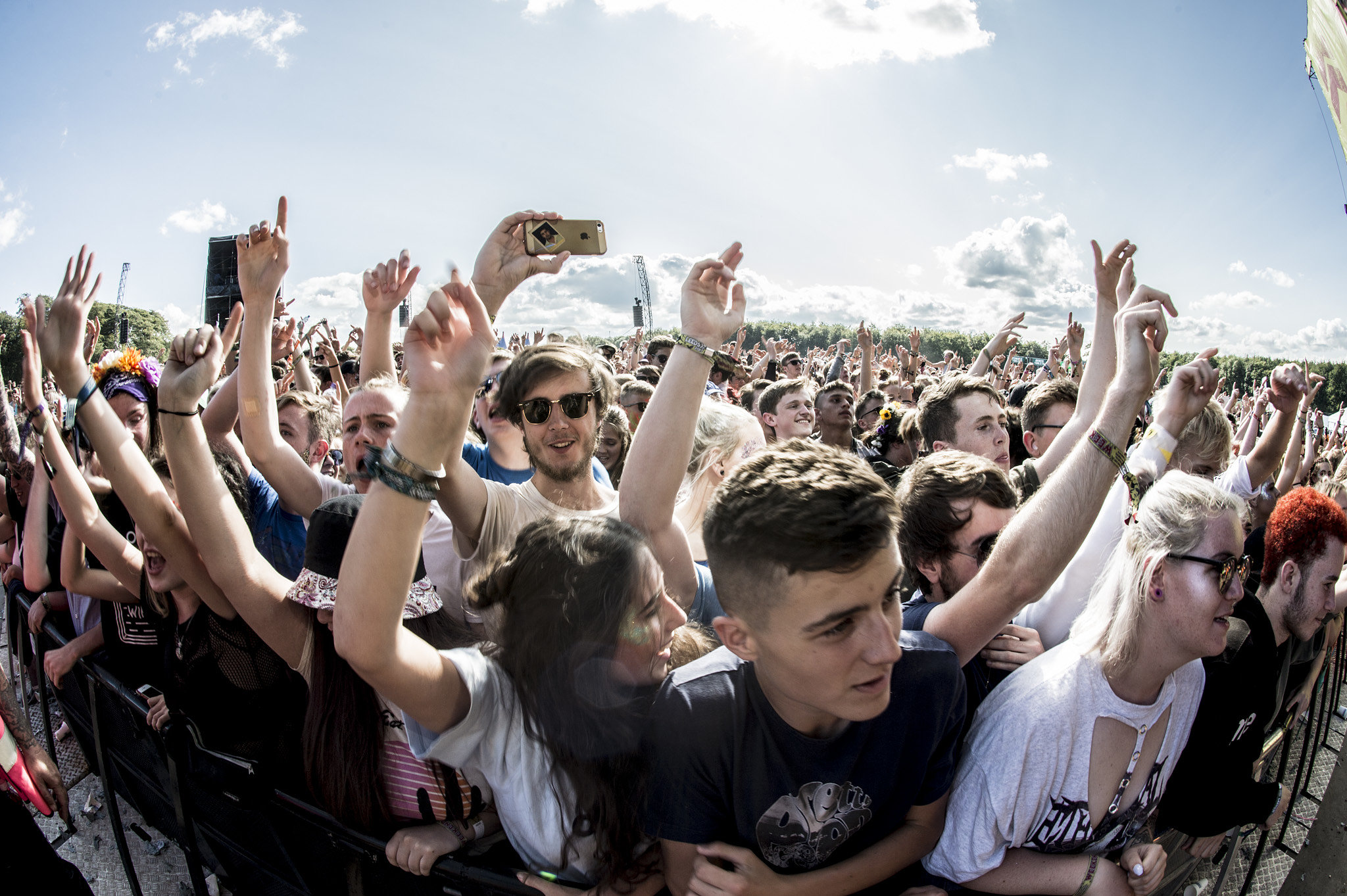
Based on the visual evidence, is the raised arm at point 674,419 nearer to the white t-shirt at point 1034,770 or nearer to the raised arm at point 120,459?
the white t-shirt at point 1034,770

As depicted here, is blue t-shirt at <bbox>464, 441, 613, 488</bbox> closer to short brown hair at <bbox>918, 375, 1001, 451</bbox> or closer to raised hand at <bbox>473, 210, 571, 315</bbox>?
raised hand at <bbox>473, 210, 571, 315</bbox>

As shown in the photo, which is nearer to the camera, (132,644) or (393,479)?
(393,479)

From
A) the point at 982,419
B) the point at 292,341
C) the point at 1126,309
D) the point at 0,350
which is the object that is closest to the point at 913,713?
the point at 1126,309

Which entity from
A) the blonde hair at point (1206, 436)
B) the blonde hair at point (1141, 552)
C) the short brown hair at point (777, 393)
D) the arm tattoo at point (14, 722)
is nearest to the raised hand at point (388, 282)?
the arm tattoo at point (14, 722)

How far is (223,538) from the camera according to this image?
1.80 meters

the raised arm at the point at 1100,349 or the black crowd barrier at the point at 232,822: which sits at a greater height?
the raised arm at the point at 1100,349

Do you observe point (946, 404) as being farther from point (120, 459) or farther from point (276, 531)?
point (120, 459)

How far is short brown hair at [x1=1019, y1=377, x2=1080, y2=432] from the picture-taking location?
4039 mm

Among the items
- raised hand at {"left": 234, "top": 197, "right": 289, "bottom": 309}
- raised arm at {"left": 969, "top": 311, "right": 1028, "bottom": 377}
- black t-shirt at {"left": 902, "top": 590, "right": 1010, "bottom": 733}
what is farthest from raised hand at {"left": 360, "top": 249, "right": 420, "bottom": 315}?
raised arm at {"left": 969, "top": 311, "right": 1028, "bottom": 377}

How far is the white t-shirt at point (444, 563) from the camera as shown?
230cm

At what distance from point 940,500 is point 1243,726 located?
1.14 m

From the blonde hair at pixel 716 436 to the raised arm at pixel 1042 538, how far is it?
1505 millimetres

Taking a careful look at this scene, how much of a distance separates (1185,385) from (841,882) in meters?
1.67

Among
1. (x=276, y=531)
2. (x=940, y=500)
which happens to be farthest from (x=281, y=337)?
(x=940, y=500)
